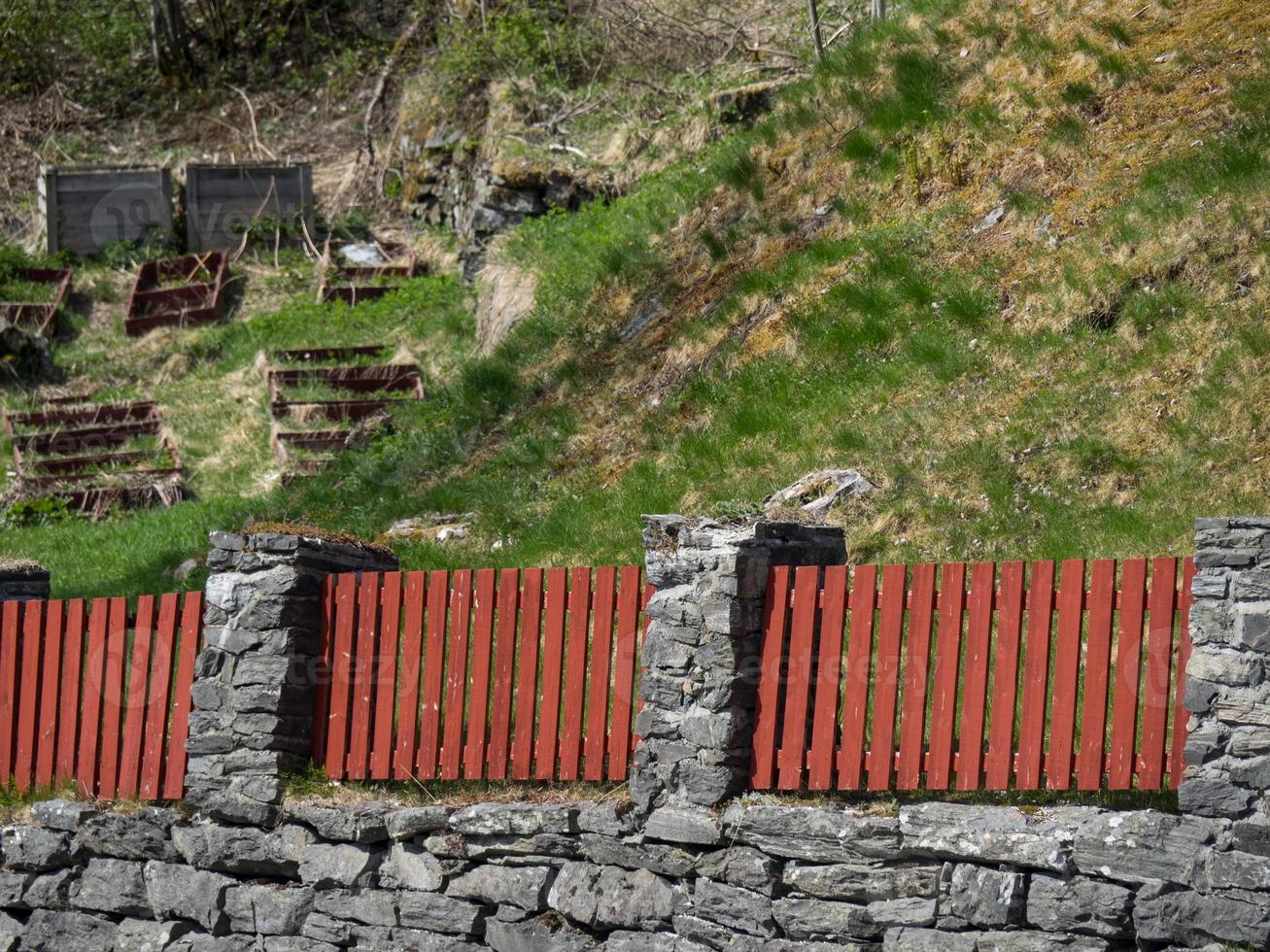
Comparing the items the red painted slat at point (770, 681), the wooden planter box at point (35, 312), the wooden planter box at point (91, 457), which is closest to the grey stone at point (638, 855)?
the red painted slat at point (770, 681)

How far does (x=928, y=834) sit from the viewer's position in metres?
6.57

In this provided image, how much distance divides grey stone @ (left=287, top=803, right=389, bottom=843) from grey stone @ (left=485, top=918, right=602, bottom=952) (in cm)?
86

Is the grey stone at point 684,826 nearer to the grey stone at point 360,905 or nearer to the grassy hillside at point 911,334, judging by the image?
the grey stone at point 360,905

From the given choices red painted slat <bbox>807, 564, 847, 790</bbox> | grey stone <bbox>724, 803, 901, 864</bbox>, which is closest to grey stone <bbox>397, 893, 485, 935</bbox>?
grey stone <bbox>724, 803, 901, 864</bbox>

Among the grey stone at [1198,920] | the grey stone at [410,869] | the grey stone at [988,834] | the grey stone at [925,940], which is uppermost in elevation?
the grey stone at [988,834]

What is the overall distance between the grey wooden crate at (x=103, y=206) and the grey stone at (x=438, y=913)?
Answer: 56.8 feet

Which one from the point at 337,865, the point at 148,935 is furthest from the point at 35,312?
the point at 337,865

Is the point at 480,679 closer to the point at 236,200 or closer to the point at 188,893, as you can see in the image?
the point at 188,893

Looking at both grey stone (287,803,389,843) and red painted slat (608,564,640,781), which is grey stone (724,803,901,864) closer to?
red painted slat (608,564,640,781)

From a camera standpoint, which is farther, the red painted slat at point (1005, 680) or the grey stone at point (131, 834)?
the grey stone at point (131, 834)

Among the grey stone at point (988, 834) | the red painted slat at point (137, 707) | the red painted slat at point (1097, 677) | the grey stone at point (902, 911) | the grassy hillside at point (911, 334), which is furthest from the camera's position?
the grassy hillside at point (911, 334)

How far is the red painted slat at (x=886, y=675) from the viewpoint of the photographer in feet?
23.0

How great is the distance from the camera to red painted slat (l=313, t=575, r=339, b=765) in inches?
354

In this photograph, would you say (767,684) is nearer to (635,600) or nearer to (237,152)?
(635,600)
